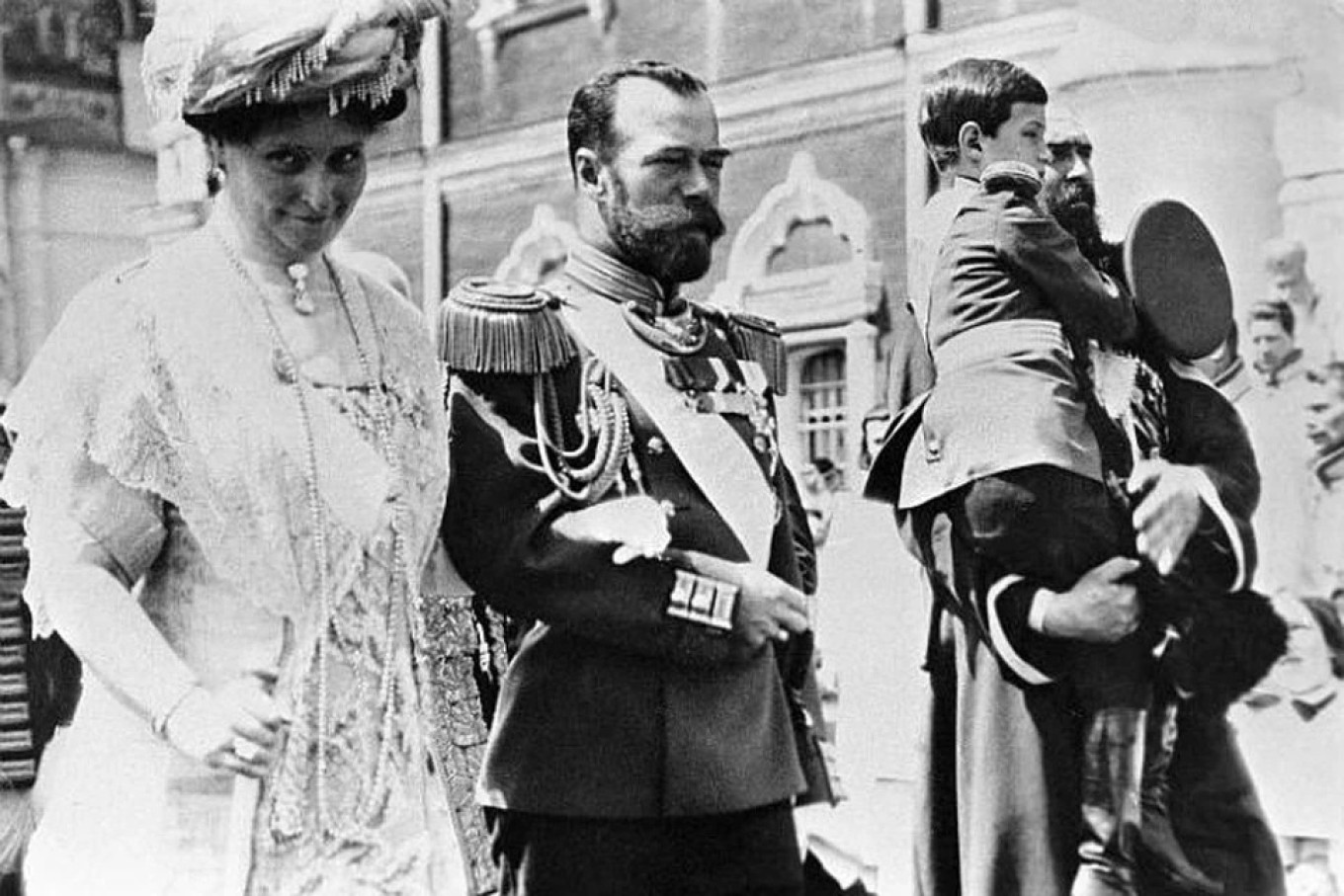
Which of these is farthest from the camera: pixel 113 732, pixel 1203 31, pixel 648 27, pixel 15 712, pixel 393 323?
pixel 15 712

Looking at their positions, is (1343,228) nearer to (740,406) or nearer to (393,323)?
(740,406)

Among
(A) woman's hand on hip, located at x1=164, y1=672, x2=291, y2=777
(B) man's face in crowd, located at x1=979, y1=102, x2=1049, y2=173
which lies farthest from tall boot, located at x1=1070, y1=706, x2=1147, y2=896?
(A) woman's hand on hip, located at x1=164, y1=672, x2=291, y2=777

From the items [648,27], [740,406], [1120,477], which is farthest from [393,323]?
[1120,477]

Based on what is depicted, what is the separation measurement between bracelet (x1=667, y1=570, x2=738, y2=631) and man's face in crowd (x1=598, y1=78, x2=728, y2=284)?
0.50 meters

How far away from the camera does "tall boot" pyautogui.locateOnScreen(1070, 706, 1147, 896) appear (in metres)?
2.96

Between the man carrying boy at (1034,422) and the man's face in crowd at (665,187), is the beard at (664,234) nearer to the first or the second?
the man's face in crowd at (665,187)

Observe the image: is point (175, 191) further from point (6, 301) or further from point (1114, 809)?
point (1114, 809)

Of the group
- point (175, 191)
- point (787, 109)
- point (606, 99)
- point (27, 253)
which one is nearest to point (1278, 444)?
point (787, 109)

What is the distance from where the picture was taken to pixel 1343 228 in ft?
9.63

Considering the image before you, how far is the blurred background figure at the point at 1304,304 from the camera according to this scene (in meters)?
2.95

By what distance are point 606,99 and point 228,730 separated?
1.23 m

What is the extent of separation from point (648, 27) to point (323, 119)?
81 centimetres

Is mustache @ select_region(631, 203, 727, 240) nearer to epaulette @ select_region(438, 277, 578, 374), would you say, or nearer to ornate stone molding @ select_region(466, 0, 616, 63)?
epaulette @ select_region(438, 277, 578, 374)

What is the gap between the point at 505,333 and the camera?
9.79 ft
